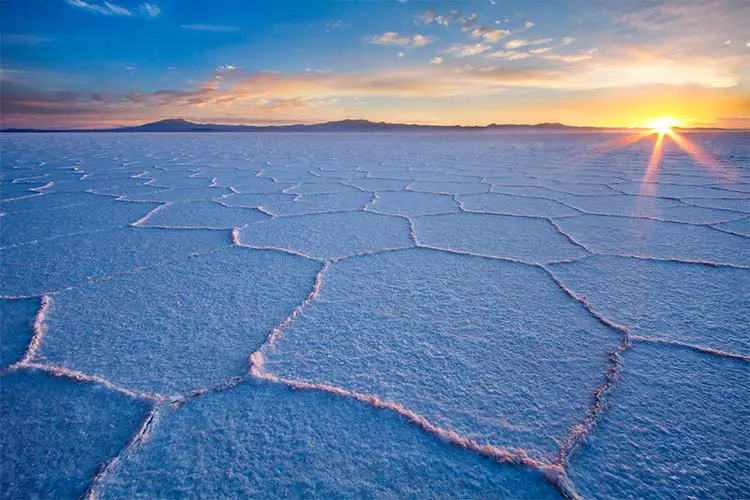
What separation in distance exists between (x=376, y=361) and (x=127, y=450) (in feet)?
1.48

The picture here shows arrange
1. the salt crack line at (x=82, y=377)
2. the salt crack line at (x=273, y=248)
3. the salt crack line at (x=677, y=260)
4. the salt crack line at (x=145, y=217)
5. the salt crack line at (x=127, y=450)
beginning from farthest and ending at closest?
the salt crack line at (x=145, y=217)
the salt crack line at (x=273, y=248)
the salt crack line at (x=677, y=260)
the salt crack line at (x=82, y=377)
the salt crack line at (x=127, y=450)

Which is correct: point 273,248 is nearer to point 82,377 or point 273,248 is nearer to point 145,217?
point 82,377

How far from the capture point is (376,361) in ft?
2.73

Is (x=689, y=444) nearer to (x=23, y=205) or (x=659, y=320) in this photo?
(x=659, y=320)

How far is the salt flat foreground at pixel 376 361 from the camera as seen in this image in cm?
59

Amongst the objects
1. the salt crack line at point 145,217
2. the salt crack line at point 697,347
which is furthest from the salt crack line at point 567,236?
the salt crack line at point 145,217

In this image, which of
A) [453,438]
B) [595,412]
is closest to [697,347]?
[595,412]

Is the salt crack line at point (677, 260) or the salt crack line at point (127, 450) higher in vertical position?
the salt crack line at point (677, 260)

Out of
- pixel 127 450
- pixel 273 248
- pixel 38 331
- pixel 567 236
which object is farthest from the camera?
pixel 567 236

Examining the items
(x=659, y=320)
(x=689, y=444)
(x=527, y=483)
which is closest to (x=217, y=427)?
(x=527, y=483)

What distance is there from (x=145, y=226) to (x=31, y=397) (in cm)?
127

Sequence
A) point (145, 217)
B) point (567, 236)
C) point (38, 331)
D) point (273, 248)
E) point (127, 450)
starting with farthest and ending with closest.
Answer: point (145, 217) → point (567, 236) → point (273, 248) → point (38, 331) → point (127, 450)

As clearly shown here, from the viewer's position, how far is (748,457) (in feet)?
1.96

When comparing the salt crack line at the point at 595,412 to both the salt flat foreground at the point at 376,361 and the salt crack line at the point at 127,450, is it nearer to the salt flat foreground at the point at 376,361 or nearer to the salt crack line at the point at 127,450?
the salt flat foreground at the point at 376,361
